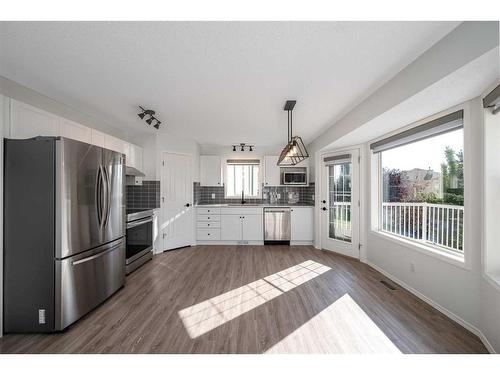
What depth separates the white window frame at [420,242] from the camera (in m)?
1.89

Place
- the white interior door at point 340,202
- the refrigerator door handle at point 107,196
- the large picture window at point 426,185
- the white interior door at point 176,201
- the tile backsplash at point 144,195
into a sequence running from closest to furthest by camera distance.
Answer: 1. the large picture window at point 426,185
2. the refrigerator door handle at point 107,196
3. the white interior door at point 340,202
4. the tile backsplash at point 144,195
5. the white interior door at point 176,201

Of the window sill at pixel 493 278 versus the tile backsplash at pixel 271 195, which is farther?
the tile backsplash at pixel 271 195

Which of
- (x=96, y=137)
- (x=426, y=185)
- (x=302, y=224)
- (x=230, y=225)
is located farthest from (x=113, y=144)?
(x=426, y=185)

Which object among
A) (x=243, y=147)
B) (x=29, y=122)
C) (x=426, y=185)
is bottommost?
(x=426, y=185)

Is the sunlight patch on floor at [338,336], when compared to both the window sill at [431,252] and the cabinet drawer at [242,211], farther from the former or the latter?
the cabinet drawer at [242,211]

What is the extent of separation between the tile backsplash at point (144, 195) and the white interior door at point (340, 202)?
3314mm

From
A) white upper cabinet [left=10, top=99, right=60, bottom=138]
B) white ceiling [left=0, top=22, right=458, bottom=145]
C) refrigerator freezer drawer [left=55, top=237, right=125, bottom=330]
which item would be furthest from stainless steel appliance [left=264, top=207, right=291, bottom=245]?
white upper cabinet [left=10, top=99, right=60, bottom=138]

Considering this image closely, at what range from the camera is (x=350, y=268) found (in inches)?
130

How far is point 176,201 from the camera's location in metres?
4.39

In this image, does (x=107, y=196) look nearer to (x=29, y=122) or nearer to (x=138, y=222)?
(x=29, y=122)

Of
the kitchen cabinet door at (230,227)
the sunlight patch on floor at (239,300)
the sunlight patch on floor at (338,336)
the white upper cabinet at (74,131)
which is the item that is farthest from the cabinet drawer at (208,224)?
the sunlight patch on floor at (338,336)

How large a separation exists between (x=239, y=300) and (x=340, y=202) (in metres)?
2.66

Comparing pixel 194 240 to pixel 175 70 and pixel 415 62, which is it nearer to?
pixel 175 70

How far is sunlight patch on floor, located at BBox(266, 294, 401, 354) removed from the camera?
63.6 inches
